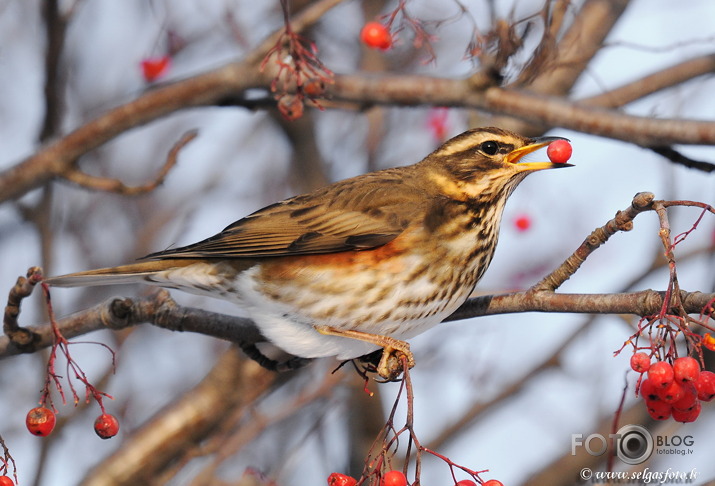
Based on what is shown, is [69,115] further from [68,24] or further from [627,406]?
[627,406]

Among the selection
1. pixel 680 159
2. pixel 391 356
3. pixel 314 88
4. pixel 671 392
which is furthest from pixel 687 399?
pixel 314 88

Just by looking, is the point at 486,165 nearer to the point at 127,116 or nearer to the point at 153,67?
the point at 127,116

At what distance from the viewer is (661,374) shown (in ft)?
10.7

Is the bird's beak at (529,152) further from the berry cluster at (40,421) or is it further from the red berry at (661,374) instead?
the berry cluster at (40,421)

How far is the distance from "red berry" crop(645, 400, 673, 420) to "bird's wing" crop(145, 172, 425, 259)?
5.65ft

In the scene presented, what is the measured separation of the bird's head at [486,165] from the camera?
4965 millimetres

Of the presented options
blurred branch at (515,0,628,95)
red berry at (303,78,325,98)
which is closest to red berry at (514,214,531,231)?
blurred branch at (515,0,628,95)

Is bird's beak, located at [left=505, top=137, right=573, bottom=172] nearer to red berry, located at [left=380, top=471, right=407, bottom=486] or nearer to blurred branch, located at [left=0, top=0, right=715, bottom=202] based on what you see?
blurred branch, located at [left=0, top=0, right=715, bottom=202]

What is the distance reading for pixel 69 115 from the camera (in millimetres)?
8102

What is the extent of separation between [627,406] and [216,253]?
3246mm

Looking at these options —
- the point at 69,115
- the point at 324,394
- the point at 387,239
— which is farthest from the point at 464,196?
the point at 69,115

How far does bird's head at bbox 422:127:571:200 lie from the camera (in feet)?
16.3

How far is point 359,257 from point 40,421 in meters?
1.87

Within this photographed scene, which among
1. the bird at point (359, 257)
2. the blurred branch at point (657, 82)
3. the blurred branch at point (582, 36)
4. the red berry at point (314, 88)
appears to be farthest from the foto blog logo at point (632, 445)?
the red berry at point (314, 88)
